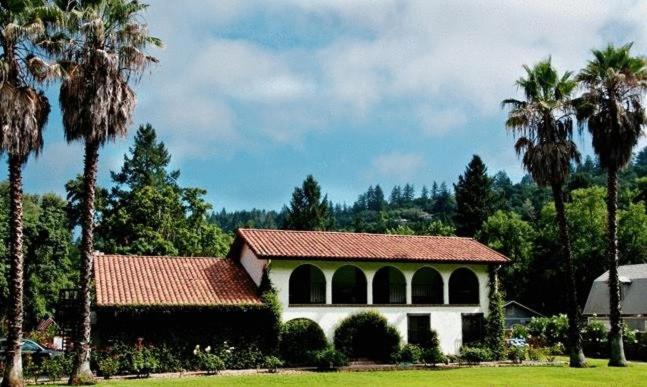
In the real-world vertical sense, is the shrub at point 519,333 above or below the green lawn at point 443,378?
above

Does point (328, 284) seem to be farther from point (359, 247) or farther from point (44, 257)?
point (44, 257)

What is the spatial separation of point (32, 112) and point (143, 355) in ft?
37.0

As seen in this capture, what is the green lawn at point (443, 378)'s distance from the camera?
23.2m

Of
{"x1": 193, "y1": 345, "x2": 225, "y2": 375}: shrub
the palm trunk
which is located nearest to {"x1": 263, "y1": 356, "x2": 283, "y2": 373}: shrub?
{"x1": 193, "y1": 345, "x2": 225, "y2": 375}: shrub

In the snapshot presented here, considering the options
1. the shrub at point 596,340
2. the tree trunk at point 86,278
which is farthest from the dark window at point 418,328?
the tree trunk at point 86,278

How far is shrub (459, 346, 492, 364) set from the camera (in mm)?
33219

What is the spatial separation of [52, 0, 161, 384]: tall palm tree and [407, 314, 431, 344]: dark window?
16.3 meters

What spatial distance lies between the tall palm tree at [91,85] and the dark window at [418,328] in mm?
Result: 16315

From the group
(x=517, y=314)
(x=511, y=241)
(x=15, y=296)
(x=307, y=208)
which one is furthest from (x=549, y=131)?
(x=307, y=208)

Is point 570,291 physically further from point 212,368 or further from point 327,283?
point 212,368

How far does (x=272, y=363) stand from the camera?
29.8 m

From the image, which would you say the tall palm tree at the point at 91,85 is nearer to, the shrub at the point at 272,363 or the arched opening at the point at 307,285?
the shrub at the point at 272,363

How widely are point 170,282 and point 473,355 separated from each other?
14775 millimetres

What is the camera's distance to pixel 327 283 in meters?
33.0
